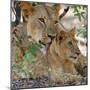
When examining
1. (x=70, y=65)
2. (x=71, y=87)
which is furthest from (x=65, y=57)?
(x=71, y=87)

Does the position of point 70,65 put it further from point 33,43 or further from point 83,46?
point 33,43

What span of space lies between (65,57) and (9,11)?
0.73m

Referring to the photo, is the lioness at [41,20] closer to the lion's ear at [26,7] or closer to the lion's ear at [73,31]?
the lion's ear at [26,7]

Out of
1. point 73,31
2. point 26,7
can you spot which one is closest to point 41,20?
point 26,7

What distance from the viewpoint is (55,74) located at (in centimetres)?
263

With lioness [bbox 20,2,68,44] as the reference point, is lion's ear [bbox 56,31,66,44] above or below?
below

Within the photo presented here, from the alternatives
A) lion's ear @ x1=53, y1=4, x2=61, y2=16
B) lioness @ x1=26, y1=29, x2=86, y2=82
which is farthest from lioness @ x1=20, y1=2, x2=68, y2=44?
lioness @ x1=26, y1=29, x2=86, y2=82

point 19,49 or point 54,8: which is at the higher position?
point 54,8

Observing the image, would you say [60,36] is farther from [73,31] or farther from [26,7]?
[26,7]

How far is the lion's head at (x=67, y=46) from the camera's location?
8.70ft

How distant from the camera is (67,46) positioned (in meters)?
2.68

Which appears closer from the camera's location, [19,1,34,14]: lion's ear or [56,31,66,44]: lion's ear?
[19,1,34,14]: lion's ear

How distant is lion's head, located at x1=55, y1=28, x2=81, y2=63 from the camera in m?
2.65

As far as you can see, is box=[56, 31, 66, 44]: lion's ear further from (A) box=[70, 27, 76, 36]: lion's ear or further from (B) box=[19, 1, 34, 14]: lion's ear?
(B) box=[19, 1, 34, 14]: lion's ear
